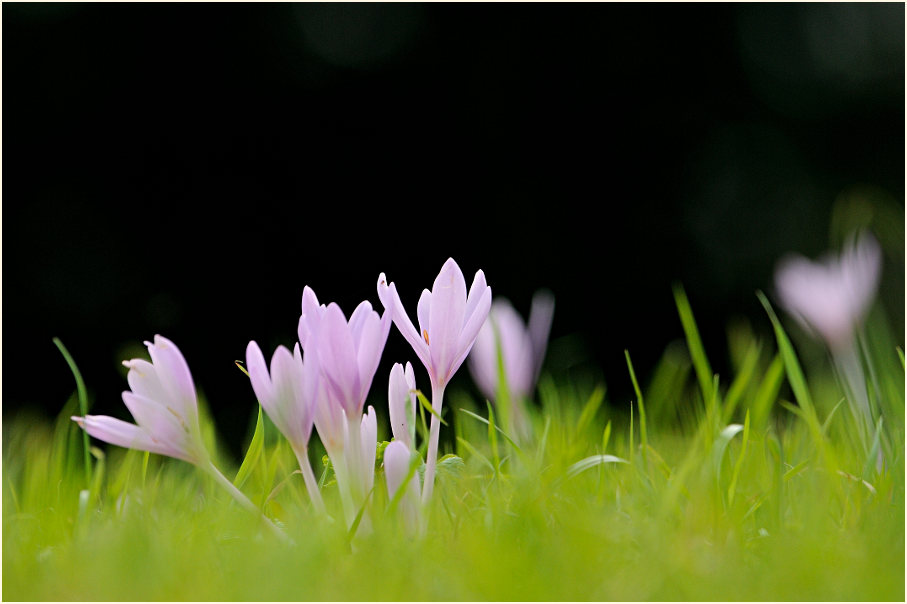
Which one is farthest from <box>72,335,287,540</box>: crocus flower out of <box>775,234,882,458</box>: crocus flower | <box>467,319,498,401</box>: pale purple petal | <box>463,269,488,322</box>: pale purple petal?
<box>775,234,882,458</box>: crocus flower

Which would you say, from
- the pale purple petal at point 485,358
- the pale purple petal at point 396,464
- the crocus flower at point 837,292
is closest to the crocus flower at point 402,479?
the pale purple petal at point 396,464

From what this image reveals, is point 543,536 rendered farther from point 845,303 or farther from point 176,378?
point 845,303

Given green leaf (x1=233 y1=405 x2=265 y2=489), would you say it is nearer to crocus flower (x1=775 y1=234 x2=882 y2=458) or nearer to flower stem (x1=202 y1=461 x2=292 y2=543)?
flower stem (x1=202 y1=461 x2=292 y2=543)

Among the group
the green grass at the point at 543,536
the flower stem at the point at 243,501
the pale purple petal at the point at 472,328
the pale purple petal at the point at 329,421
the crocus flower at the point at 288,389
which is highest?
the pale purple petal at the point at 472,328

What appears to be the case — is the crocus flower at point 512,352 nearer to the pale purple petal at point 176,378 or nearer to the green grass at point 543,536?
the green grass at point 543,536

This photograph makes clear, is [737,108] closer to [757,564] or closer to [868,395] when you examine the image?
[868,395]

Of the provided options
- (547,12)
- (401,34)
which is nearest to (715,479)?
(401,34)
